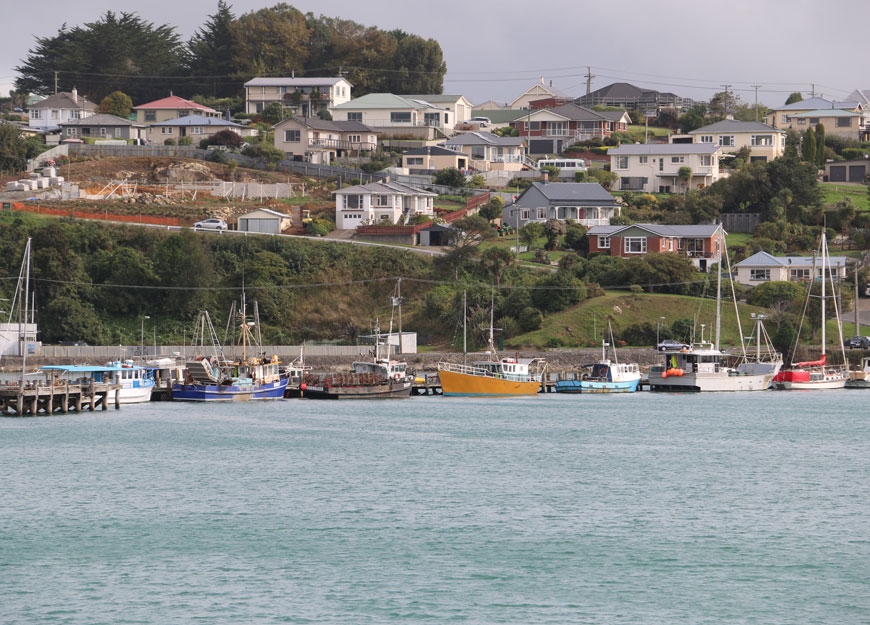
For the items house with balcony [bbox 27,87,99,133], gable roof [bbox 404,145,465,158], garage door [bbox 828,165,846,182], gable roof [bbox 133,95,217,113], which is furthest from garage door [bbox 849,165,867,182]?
house with balcony [bbox 27,87,99,133]

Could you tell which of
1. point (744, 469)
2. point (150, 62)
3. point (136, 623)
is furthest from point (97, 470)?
point (150, 62)

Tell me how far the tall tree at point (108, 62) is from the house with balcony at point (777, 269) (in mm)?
75706

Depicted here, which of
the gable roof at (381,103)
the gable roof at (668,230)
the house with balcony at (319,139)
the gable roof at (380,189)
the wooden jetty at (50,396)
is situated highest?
the gable roof at (381,103)

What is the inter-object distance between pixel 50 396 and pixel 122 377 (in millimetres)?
7771

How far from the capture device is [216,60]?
146125 mm

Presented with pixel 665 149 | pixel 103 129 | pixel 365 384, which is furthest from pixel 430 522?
pixel 103 129

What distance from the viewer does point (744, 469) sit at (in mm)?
46312

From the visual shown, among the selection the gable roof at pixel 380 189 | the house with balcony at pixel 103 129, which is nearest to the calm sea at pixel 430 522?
the gable roof at pixel 380 189

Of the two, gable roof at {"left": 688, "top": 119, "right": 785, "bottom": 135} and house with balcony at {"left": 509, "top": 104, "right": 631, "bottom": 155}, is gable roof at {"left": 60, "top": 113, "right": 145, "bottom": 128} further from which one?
gable roof at {"left": 688, "top": 119, "right": 785, "bottom": 135}

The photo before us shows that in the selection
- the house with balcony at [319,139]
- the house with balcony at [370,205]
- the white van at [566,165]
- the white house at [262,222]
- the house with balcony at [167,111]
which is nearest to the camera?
the white house at [262,222]

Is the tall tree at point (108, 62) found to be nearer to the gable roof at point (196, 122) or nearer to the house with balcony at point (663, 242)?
the gable roof at point (196, 122)

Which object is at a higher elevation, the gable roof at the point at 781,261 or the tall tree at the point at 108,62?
the tall tree at the point at 108,62

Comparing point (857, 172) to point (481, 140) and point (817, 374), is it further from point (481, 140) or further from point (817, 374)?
point (817, 374)

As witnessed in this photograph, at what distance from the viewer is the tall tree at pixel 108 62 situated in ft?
471
